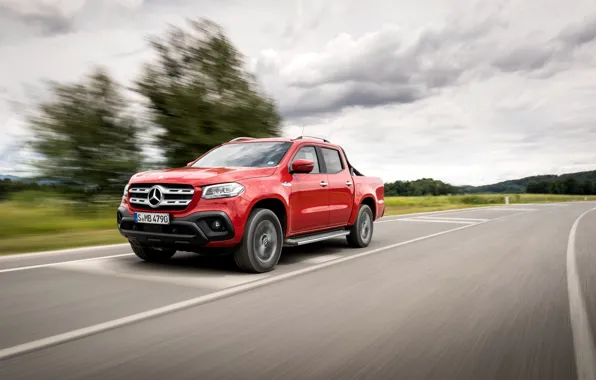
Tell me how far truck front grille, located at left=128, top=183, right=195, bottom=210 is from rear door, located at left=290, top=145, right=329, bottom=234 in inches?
62.7

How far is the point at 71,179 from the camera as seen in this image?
16016 mm

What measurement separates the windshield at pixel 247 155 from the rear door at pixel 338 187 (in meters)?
1.09

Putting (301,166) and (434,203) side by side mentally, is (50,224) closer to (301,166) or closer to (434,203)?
(301,166)

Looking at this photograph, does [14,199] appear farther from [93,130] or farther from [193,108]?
[193,108]

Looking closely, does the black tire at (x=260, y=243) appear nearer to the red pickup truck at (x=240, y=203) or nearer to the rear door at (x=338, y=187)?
the red pickup truck at (x=240, y=203)

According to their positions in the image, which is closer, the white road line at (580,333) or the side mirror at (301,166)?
the white road line at (580,333)

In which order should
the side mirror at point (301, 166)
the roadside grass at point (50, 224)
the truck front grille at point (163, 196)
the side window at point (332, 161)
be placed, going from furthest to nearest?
the roadside grass at point (50, 224) < the side window at point (332, 161) < the side mirror at point (301, 166) < the truck front grille at point (163, 196)

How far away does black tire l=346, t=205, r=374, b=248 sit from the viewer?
29.6ft

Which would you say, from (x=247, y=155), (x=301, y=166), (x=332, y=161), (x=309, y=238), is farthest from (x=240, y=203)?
(x=332, y=161)

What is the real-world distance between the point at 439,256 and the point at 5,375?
6.67 m

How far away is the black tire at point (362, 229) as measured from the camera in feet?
29.6

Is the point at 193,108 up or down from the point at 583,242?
up

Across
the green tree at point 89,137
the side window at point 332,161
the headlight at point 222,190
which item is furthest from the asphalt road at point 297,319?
the green tree at point 89,137

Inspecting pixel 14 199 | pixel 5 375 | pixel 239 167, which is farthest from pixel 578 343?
pixel 14 199
